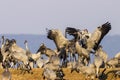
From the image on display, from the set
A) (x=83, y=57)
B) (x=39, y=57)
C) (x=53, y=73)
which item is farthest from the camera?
(x=39, y=57)

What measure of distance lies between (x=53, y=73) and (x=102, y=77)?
2599 mm

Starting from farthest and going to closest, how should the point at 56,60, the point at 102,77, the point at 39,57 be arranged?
the point at 39,57, the point at 56,60, the point at 102,77

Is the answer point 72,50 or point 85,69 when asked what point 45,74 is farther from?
point 72,50

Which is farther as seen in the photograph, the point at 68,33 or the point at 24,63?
the point at 68,33

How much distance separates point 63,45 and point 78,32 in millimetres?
1125

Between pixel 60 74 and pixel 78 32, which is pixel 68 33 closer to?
pixel 78 32

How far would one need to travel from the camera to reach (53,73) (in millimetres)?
23234

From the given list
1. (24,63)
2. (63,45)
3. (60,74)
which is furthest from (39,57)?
(60,74)

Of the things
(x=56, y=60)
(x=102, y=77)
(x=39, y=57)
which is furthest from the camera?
(x=39, y=57)

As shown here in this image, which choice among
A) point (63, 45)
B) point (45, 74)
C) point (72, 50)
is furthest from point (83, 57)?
point (45, 74)

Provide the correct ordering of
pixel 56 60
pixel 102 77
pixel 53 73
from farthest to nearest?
1. pixel 56 60
2. pixel 102 77
3. pixel 53 73

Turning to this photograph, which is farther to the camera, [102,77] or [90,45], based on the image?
[90,45]

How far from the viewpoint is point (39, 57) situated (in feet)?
104

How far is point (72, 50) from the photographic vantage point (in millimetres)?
30391
